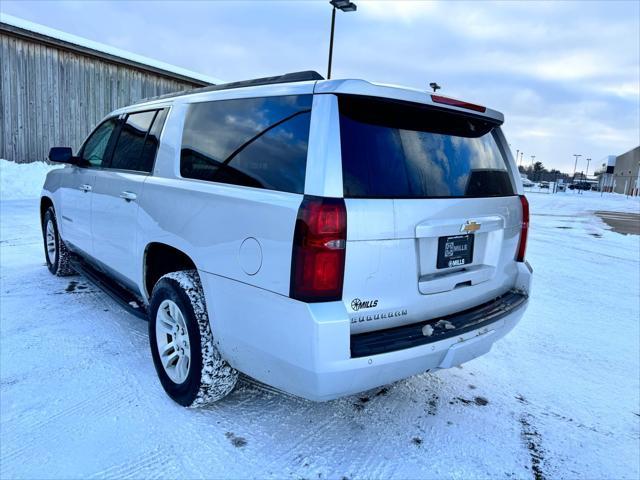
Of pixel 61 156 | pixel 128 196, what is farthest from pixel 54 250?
pixel 128 196

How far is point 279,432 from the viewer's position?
258 centimetres

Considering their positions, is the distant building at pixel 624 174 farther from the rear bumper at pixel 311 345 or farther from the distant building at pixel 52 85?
the rear bumper at pixel 311 345

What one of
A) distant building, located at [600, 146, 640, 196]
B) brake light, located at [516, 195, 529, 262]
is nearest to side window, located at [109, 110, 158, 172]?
brake light, located at [516, 195, 529, 262]

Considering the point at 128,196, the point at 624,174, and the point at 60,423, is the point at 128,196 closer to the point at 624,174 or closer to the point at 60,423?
the point at 60,423

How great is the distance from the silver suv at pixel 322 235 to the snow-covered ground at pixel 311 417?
12.8 inches

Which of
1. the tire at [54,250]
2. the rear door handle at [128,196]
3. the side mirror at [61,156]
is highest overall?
the side mirror at [61,156]

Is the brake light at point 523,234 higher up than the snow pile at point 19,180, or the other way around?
the brake light at point 523,234

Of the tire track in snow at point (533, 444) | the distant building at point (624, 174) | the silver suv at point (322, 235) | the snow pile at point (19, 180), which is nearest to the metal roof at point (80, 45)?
the snow pile at point (19, 180)

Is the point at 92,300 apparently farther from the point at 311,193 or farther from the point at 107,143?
the point at 311,193

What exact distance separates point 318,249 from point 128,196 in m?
2.02

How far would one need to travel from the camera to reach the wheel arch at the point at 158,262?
2982 mm

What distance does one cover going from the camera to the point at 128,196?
333cm

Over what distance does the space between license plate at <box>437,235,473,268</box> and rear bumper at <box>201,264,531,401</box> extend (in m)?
0.33

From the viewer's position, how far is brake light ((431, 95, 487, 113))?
2.40 meters
